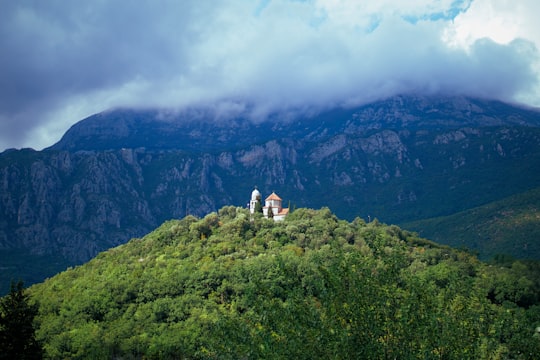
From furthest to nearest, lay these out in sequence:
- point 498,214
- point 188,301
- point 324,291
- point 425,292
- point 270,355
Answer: point 498,214 → point 188,301 → point 425,292 → point 324,291 → point 270,355

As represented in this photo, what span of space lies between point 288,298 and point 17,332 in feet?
109

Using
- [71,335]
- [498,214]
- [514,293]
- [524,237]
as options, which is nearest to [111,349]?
[71,335]

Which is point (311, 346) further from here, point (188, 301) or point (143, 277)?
point (143, 277)

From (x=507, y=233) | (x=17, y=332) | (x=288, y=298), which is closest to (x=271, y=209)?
(x=17, y=332)

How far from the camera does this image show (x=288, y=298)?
30.5 meters

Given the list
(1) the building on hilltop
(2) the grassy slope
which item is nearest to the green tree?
(1) the building on hilltop

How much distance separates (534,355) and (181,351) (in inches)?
2173

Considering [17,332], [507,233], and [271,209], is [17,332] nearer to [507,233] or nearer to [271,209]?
[271,209]

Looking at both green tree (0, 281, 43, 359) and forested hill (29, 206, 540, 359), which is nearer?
forested hill (29, 206, 540, 359)

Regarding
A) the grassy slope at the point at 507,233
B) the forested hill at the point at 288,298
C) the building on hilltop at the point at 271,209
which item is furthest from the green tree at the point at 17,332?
the grassy slope at the point at 507,233

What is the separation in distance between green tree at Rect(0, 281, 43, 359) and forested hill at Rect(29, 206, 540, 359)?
16811 millimetres

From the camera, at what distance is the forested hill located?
1039 inches

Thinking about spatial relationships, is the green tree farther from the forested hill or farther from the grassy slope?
the grassy slope

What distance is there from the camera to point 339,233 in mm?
111688
